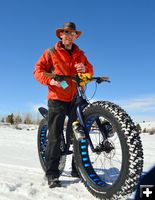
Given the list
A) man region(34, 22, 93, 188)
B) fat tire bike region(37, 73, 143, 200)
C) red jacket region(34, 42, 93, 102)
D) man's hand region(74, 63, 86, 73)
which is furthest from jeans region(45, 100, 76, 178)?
man's hand region(74, 63, 86, 73)

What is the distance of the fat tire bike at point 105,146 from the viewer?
346 cm

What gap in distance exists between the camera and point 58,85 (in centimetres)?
453

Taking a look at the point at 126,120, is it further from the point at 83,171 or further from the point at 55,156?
the point at 55,156

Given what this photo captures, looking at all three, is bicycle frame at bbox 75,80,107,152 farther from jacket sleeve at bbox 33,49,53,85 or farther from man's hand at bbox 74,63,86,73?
jacket sleeve at bbox 33,49,53,85

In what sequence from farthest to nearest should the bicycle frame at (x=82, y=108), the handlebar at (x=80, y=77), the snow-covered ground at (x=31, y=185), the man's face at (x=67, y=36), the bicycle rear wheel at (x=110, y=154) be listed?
the man's face at (x=67, y=36) < the handlebar at (x=80, y=77) < the bicycle frame at (x=82, y=108) < the snow-covered ground at (x=31, y=185) < the bicycle rear wheel at (x=110, y=154)

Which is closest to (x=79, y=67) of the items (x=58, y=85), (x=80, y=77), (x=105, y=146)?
(x=80, y=77)

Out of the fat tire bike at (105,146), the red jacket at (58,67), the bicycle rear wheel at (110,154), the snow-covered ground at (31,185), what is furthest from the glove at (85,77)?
the snow-covered ground at (31,185)

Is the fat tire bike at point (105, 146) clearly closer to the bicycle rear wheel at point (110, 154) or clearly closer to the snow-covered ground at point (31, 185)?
the bicycle rear wheel at point (110, 154)

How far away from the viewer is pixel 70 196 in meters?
3.82

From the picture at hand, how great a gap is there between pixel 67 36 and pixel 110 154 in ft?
5.47

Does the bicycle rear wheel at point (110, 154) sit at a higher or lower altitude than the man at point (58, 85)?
lower

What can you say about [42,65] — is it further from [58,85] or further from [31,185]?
[31,185]

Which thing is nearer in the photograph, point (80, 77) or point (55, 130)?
point (80, 77)

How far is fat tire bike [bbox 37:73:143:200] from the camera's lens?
3455 mm
